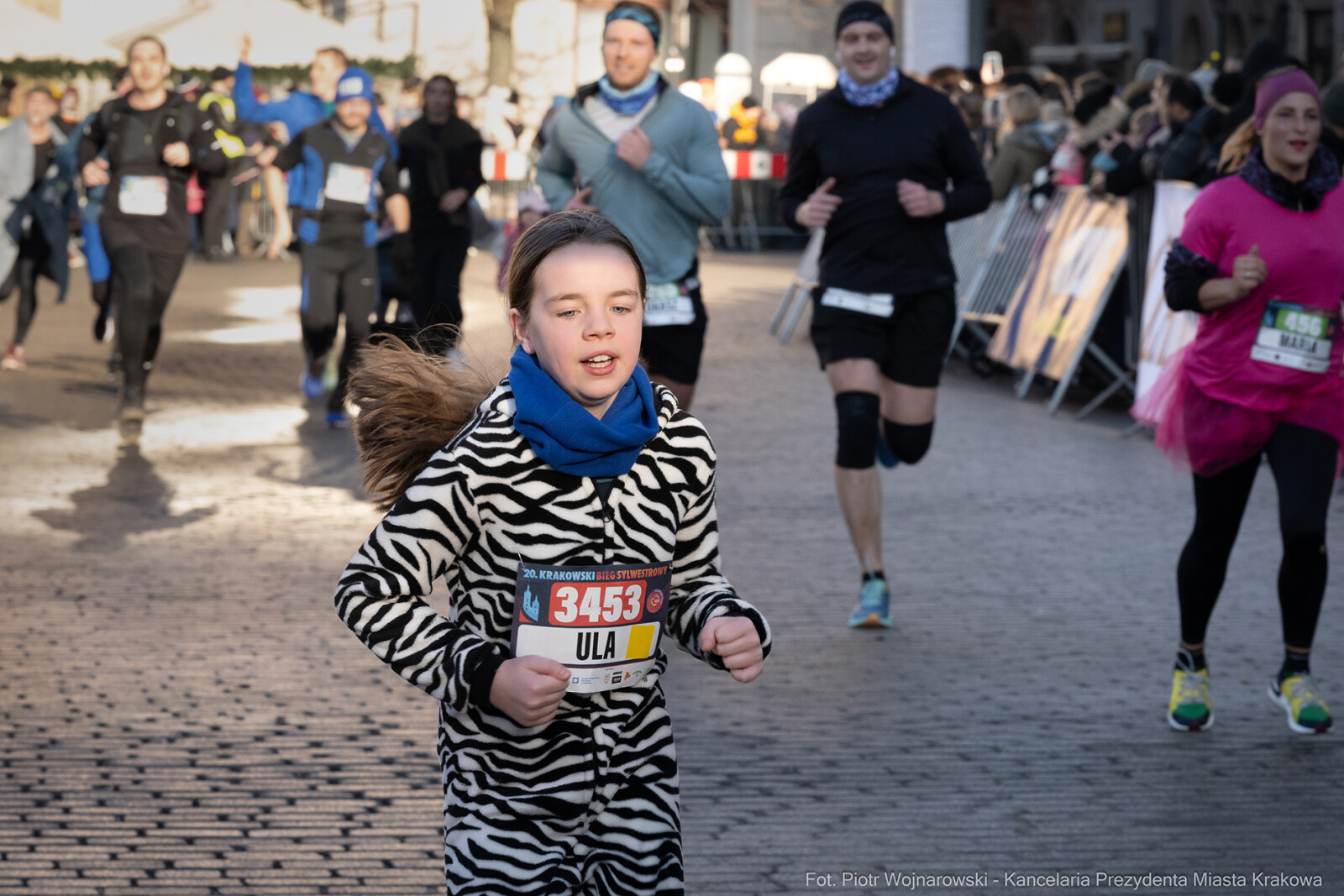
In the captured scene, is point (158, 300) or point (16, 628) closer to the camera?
point (16, 628)

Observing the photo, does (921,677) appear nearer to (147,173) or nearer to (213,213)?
(147,173)

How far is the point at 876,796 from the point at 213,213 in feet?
71.6

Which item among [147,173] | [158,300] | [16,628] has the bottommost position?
[16,628]

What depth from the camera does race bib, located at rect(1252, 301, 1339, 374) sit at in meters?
5.16

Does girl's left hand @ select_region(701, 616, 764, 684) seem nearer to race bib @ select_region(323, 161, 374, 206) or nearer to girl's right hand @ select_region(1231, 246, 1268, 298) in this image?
girl's right hand @ select_region(1231, 246, 1268, 298)

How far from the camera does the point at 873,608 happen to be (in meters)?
6.48

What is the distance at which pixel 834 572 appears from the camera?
7457mm

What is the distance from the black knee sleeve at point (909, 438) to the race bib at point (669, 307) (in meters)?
0.84

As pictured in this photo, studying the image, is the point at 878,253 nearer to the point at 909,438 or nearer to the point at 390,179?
the point at 909,438

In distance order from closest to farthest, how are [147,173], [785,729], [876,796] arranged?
[876,796] → [785,729] → [147,173]

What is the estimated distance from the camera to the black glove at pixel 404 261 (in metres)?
11.6

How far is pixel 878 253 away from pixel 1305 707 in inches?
90.0

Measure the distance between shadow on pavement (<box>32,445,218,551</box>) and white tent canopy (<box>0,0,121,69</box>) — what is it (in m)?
16.5

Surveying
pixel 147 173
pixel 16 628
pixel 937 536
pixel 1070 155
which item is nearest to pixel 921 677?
pixel 937 536
